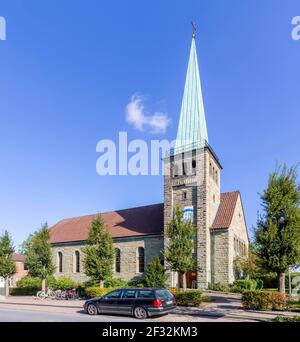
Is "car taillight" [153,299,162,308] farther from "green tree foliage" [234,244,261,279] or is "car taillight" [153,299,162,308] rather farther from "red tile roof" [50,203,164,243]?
"red tile roof" [50,203,164,243]

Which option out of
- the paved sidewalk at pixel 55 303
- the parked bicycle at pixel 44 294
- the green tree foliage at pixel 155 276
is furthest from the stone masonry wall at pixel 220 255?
the parked bicycle at pixel 44 294

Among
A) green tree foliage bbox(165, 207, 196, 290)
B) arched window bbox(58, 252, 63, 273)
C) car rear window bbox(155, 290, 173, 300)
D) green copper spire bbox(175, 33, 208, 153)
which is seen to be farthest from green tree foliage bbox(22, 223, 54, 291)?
car rear window bbox(155, 290, 173, 300)

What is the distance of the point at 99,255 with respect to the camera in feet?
107

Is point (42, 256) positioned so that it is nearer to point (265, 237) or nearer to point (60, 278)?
point (60, 278)

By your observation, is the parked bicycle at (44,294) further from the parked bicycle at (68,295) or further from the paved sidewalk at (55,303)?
the paved sidewalk at (55,303)

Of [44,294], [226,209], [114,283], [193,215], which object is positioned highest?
[226,209]

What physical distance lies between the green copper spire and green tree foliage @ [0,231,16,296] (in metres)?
20.4

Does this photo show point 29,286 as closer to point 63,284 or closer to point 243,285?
point 63,284

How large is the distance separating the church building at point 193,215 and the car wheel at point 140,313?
15294 millimetres

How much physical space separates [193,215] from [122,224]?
11108 mm

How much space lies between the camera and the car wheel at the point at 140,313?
58.9 ft

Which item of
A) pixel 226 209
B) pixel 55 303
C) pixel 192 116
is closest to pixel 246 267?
pixel 226 209

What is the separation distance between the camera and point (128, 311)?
18438 mm
